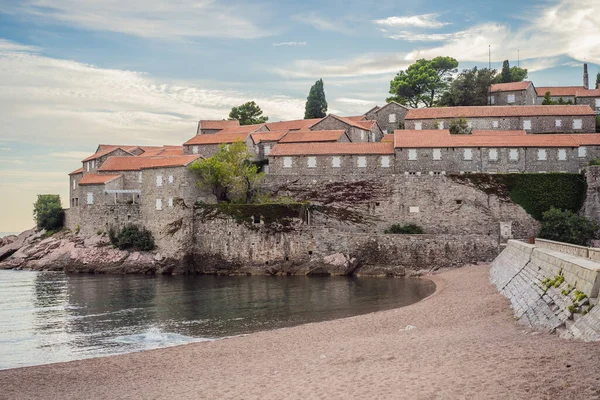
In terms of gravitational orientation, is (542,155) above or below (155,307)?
above

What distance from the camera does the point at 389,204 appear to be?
2100 inches

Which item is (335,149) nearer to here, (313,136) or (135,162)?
(313,136)

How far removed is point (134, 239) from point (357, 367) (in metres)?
42.1

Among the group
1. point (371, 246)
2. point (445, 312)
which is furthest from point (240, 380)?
point (371, 246)

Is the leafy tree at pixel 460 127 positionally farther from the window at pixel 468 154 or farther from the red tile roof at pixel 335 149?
the red tile roof at pixel 335 149

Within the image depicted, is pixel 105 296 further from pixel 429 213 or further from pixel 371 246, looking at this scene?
pixel 429 213

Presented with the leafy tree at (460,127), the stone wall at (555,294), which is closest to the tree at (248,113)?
the leafy tree at (460,127)

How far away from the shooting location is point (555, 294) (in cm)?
1859

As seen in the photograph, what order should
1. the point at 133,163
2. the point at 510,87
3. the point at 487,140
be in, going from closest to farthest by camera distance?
the point at 487,140 → the point at 133,163 → the point at 510,87

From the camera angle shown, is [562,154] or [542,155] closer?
[562,154]

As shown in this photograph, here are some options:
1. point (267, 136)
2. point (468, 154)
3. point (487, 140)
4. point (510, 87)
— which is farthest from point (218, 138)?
point (510, 87)

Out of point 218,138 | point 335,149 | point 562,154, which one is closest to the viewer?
point 562,154

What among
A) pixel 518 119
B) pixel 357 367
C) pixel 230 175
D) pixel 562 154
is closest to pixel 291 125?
pixel 230 175

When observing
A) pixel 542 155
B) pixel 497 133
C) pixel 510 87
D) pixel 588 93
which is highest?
pixel 510 87
